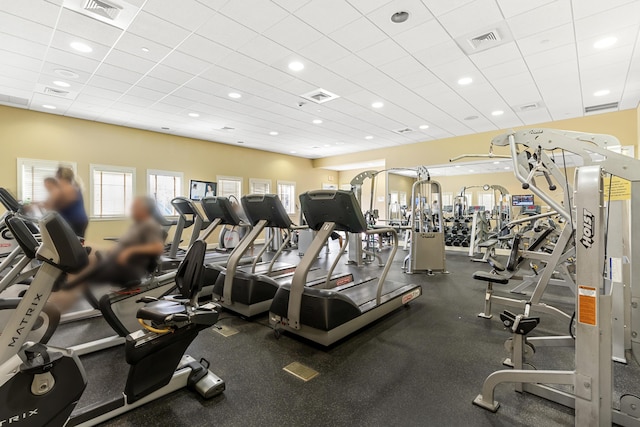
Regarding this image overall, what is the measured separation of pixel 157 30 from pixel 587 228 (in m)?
4.10

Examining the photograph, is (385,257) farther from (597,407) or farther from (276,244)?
(597,407)

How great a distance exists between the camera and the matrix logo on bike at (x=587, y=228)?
155cm

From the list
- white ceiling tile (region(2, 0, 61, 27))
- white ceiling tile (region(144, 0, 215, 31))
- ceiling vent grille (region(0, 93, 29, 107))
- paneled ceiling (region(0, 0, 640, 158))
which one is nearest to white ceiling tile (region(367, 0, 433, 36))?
paneled ceiling (region(0, 0, 640, 158))

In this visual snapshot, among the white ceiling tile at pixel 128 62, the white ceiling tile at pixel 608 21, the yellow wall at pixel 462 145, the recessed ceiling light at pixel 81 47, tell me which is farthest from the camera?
the yellow wall at pixel 462 145

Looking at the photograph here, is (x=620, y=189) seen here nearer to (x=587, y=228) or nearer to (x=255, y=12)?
(x=587, y=228)

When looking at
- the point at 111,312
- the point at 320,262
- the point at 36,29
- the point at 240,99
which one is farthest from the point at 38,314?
the point at 320,262

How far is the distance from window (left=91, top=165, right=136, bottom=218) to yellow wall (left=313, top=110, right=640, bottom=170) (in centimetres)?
816

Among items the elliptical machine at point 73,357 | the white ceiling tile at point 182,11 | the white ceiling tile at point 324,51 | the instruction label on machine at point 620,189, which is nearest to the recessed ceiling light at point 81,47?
the white ceiling tile at point 182,11

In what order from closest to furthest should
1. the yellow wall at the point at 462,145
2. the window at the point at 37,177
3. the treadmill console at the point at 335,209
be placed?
the window at the point at 37,177 → the treadmill console at the point at 335,209 → the yellow wall at the point at 462,145

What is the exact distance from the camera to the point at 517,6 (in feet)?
9.30

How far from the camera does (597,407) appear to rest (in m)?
1.54

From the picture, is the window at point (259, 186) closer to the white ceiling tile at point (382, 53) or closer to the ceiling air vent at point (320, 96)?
the ceiling air vent at point (320, 96)

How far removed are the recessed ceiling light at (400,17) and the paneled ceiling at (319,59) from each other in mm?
53

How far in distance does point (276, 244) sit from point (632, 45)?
747 cm
